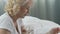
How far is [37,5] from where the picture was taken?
7.53ft

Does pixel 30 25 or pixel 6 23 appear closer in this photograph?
pixel 6 23

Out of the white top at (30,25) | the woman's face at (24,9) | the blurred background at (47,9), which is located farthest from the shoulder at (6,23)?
the blurred background at (47,9)

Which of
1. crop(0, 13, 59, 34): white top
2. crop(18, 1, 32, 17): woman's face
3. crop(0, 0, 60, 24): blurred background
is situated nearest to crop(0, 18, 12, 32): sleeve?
crop(0, 13, 59, 34): white top

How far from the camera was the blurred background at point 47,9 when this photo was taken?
2.29 meters

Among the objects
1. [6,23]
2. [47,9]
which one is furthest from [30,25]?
[47,9]

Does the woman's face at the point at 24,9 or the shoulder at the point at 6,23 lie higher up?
the woman's face at the point at 24,9

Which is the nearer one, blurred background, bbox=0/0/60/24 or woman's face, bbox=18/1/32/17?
woman's face, bbox=18/1/32/17

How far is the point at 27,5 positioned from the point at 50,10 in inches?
51.3

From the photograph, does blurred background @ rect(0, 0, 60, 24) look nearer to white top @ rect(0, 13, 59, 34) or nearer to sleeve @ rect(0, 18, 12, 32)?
white top @ rect(0, 13, 59, 34)

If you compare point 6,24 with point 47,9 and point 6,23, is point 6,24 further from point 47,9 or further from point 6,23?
point 47,9

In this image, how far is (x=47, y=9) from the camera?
231cm

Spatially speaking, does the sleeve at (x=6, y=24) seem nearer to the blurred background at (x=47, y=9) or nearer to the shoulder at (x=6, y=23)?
the shoulder at (x=6, y=23)

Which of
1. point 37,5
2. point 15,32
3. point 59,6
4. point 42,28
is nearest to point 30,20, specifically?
point 42,28

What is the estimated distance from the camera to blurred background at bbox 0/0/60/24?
2.29 meters
